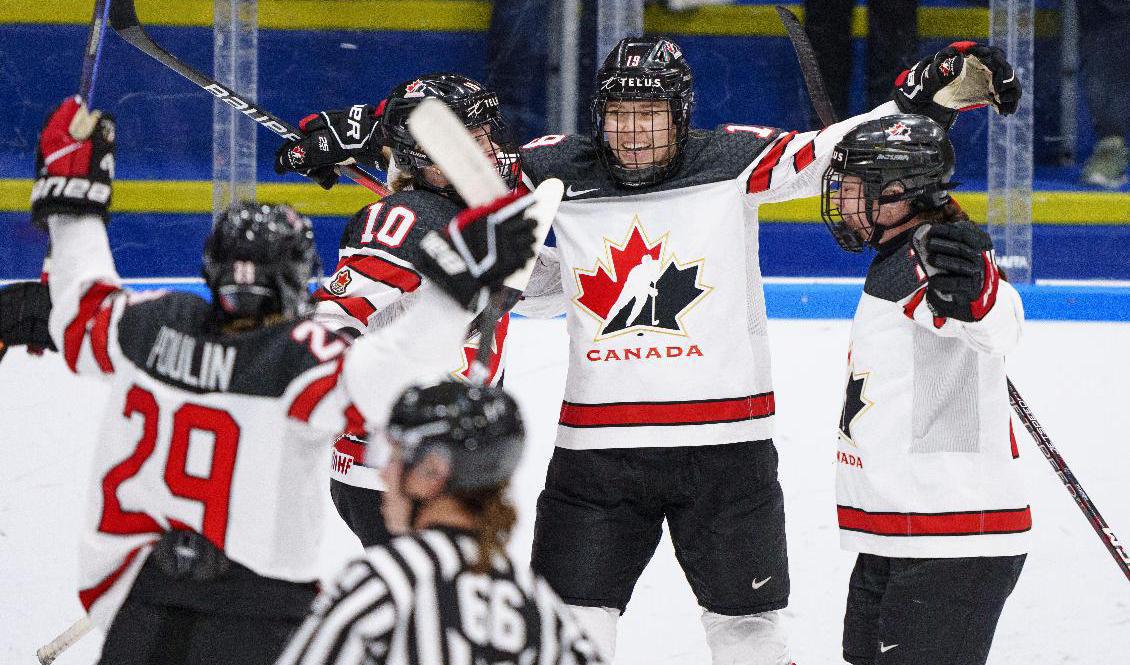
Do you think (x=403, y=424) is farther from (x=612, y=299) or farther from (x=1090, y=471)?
(x=1090, y=471)

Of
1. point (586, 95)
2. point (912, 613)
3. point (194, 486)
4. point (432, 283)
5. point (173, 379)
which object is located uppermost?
point (586, 95)

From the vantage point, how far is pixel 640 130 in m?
2.52

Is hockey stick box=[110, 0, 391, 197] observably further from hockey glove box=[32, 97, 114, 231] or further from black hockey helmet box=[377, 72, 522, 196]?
hockey glove box=[32, 97, 114, 231]

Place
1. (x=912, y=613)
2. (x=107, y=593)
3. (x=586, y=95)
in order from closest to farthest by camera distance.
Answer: (x=107, y=593) < (x=912, y=613) < (x=586, y=95)

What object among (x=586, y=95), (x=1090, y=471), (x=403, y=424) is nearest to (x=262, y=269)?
(x=403, y=424)

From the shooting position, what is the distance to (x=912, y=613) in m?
2.38

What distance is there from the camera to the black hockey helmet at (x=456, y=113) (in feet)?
8.34

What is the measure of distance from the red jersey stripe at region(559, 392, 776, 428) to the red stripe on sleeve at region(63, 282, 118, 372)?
0.92 m

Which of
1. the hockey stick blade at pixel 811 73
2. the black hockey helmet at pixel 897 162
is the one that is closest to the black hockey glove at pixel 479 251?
the black hockey helmet at pixel 897 162

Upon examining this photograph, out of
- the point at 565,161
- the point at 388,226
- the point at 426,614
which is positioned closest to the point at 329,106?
the point at 565,161

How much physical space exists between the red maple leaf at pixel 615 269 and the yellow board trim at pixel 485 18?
1145 millimetres

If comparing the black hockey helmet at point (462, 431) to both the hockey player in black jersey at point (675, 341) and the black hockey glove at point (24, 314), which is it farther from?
the hockey player in black jersey at point (675, 341)

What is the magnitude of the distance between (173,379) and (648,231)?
0.98 metres

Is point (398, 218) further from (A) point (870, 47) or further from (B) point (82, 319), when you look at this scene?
(A) point (870, 47)
